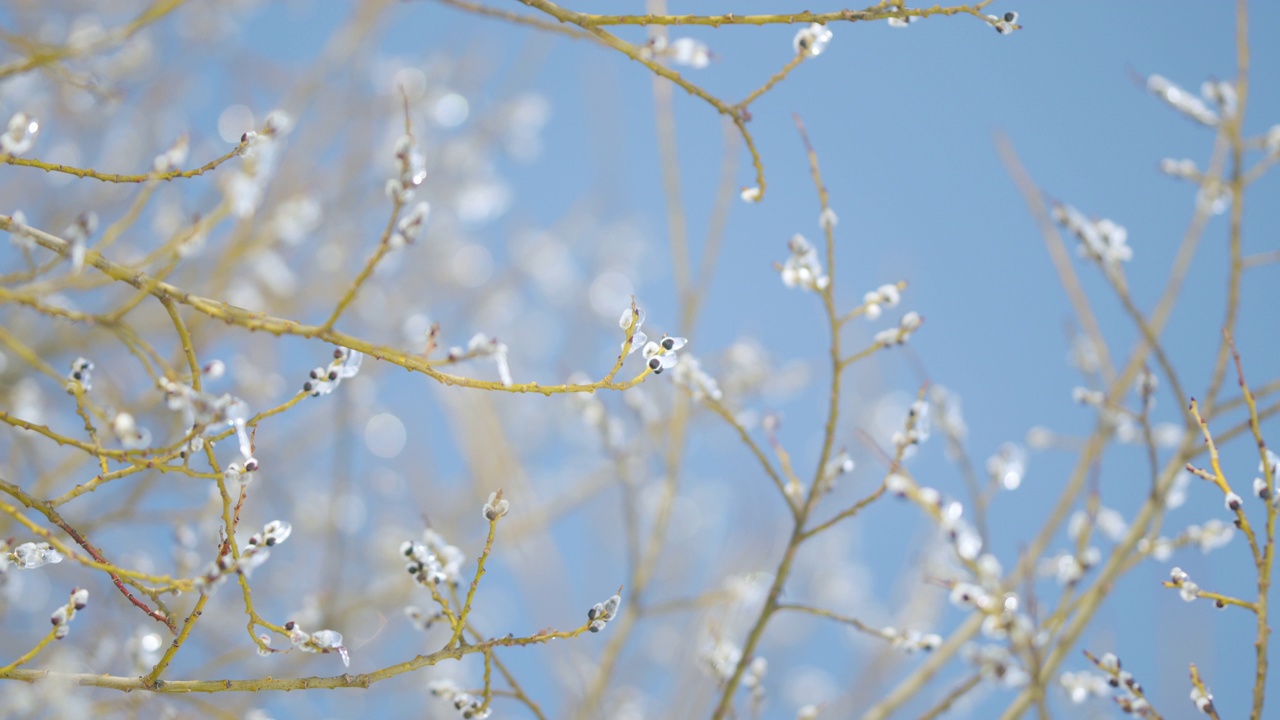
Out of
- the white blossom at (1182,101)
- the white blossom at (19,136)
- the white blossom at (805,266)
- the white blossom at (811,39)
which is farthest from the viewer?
the white blossom at (1182,101)

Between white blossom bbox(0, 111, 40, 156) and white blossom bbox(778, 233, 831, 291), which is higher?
white blossom bbox(778, 233, 831, 291)

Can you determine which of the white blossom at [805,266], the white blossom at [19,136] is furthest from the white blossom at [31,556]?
the white blossom at [805,266]

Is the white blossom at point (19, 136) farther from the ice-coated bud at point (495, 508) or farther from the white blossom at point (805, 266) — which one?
the white blossom at point (805, 266)

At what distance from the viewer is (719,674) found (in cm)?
212

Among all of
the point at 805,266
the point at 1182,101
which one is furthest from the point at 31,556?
the point at 1182,101

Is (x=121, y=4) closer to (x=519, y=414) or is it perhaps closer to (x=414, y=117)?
Result: (x=414, y=117)

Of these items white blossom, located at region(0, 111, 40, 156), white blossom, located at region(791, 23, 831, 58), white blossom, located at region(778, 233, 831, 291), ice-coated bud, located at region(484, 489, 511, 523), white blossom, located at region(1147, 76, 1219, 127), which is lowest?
ice-coated bud, located at region(484, 489, 511, 523)

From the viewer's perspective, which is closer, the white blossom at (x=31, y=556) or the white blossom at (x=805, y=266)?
the white blossom at (x=31, y=556)

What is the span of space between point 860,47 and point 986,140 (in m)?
3.58

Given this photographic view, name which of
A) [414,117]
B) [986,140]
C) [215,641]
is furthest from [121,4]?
[986,140]

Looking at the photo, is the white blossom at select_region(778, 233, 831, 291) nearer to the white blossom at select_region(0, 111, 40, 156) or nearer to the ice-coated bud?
the ice-coated bud

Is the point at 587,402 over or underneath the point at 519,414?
underneath

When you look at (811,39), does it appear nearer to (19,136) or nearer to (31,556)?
(19,136)

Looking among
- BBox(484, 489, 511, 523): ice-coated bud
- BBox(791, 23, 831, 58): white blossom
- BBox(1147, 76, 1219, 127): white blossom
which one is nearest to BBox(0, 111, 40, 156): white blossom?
BBox(484, 489, 511, 523): ice-coated bud
